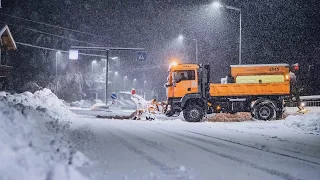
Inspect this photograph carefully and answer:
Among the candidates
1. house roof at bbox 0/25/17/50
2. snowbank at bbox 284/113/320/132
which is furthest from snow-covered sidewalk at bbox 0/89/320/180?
house roof at bbox 0/25/17/50

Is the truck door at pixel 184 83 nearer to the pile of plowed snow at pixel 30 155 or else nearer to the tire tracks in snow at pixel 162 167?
the tire tracks in snow at pixel 162 167

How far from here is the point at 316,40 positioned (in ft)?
120

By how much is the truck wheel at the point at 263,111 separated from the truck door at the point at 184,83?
3491 mm

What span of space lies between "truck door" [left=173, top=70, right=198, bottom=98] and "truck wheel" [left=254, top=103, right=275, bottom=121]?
11.5 ft

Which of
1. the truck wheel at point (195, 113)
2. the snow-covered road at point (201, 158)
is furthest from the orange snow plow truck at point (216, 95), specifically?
the snow-covered road at point (201, 158)

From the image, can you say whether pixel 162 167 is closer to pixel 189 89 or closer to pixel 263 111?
pixel 189 89

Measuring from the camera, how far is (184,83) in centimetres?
1977

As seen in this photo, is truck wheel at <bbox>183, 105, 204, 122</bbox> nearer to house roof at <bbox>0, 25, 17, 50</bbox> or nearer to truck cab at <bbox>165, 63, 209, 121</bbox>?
truck cab at <bbox>165, 63, 209, 121</bbox>

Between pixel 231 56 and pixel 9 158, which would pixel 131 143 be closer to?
pixel 9 158

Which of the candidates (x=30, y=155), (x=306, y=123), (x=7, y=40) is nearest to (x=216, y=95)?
(x=306, y=123)

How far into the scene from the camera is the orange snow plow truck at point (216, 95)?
19.7m

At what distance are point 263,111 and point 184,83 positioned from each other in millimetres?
4498

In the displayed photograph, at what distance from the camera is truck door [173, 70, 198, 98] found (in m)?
19.6

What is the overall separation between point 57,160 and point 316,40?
3526cm
